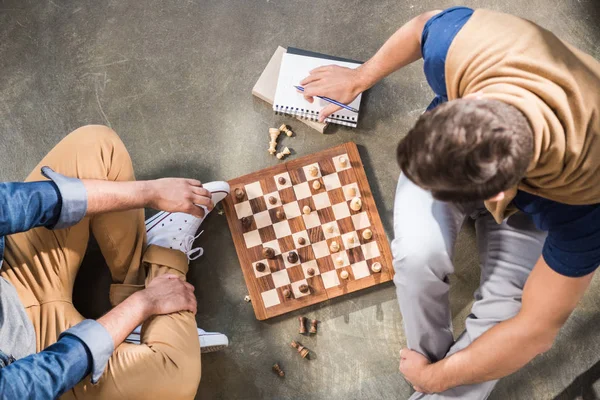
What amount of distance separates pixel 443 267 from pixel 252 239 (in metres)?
0.68

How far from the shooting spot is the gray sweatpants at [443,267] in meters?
1.61

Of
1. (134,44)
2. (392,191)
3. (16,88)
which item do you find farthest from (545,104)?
(16,88)

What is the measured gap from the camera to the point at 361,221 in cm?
197

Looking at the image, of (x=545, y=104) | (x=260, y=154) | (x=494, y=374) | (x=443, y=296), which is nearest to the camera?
(x=545, y=104)

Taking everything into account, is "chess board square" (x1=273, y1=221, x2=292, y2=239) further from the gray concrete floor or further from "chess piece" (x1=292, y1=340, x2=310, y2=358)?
"chess piece" (x1=292, y1=340, x2=310, y2=358)

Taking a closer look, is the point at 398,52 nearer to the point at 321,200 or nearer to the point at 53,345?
the point at 321,200

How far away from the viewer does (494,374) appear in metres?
1.57

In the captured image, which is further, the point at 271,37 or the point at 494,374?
the point at 271,37

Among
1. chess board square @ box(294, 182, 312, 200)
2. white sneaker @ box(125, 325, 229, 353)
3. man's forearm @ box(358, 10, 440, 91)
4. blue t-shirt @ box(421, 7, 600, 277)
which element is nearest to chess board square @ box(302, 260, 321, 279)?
chess board square @ box(294, 182, 312, 200)

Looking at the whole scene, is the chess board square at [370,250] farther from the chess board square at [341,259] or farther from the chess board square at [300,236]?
the chess board square at [300,236]

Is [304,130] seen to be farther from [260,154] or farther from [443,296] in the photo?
[443,296]

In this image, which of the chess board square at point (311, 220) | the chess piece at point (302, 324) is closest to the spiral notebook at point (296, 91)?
the chess board square at point (311, 220)

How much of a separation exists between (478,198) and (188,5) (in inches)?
59.3

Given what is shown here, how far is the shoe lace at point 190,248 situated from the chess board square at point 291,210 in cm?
31
